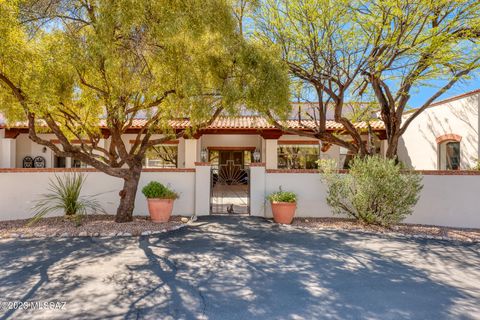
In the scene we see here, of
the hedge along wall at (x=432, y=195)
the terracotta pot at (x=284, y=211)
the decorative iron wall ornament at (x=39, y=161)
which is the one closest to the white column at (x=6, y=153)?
the decorative iron wall ornament at (x=39, y=161)

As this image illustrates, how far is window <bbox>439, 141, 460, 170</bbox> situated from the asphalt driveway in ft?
23.8

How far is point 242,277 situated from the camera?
5.12 metres

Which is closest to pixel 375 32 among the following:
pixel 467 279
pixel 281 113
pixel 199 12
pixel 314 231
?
pixel 281 113

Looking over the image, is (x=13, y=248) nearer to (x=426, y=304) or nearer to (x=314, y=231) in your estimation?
(x=314, y=231)

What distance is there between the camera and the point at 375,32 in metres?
9.21

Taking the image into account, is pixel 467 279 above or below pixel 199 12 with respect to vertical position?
below

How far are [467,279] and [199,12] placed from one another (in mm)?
7637

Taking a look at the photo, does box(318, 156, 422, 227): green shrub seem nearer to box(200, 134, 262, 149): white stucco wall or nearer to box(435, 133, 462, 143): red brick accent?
box(435, 133, 462, 143): red brick accent

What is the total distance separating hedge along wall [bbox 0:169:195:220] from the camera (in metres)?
9.98

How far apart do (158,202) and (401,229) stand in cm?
759

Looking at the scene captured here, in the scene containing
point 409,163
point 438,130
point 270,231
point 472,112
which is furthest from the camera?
point 409,163

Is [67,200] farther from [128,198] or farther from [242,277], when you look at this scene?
[242,277]

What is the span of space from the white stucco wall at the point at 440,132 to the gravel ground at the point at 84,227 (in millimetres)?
10522

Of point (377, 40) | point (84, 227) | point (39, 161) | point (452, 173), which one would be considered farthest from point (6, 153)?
point (452, 173)
